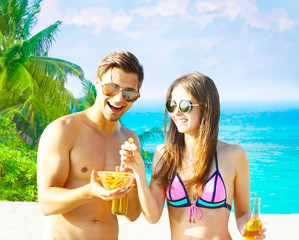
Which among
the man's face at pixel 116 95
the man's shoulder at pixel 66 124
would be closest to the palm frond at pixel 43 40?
the man's shoulder at pixel 66 124

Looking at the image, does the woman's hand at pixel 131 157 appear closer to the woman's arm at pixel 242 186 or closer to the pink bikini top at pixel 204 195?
the pink bikini top at pixel 204 195

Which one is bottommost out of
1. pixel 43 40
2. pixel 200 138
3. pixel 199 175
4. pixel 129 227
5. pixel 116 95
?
pixel 129 227

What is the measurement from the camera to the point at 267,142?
4375cm

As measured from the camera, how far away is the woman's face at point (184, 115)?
266cm

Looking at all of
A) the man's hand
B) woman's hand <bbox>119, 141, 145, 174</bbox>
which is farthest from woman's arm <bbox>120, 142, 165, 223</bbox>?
the man's hand

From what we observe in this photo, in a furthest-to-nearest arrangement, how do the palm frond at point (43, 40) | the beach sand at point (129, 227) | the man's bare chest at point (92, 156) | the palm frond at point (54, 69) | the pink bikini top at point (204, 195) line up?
the palm frond at point (43, 40)
the palm frond at point (54, 69)
the beach sand at point (129, 227)
the man's bare chest at point (92, 156)
the pink bikini top at point (204, 195)

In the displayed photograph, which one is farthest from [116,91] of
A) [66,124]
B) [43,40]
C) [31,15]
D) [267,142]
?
[267,142]

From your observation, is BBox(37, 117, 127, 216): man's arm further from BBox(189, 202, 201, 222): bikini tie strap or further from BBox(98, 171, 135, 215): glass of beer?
BBox(189, 202, 201, 222): bikini tie strap

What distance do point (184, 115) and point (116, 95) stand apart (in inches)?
18.7

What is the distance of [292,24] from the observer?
53281 millimetres

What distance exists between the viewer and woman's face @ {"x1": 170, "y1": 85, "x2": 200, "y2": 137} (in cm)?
266

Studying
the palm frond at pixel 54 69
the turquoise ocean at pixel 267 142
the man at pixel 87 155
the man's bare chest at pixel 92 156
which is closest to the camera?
the man at pixel 87 155

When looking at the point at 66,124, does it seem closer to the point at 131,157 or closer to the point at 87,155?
the point at 87,155

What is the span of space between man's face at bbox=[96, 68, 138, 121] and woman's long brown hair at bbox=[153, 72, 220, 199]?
0.88 ft
